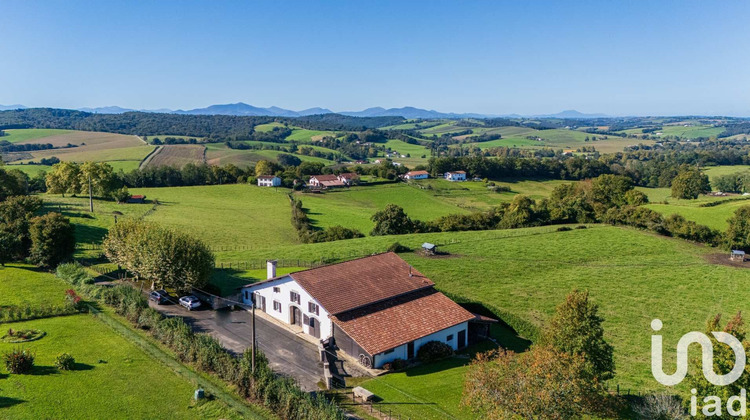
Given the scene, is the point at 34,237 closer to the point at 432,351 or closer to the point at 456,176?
the point at 432,351

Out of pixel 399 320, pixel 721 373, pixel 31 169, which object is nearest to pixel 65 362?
pixel 399 320

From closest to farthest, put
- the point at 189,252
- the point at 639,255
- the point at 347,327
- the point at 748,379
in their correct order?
the point at 748,379 → the point at 347,327 → the point at 189,252 → the point at 639,255

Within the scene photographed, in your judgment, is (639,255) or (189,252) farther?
(639,255)

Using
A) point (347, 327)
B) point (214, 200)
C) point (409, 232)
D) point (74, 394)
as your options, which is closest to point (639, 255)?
point (409, 232)

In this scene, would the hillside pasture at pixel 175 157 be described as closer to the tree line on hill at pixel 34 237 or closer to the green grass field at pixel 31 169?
the green grass field at pixel 31 169

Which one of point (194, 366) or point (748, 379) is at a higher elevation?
point (748, 379)

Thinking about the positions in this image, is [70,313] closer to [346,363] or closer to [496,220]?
[346,363]
